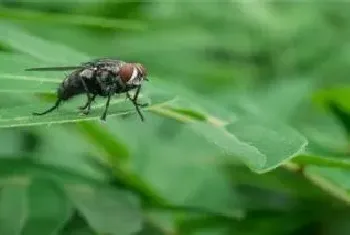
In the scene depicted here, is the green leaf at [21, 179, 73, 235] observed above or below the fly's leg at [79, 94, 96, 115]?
below

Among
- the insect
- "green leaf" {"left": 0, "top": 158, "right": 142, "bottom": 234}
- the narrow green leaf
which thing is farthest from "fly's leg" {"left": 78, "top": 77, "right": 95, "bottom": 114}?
the narrow green leaf

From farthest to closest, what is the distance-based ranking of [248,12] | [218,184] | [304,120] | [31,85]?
[248,12], [304,120], [218,184], [31,85]

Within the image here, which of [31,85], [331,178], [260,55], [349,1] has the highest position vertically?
[31,85]

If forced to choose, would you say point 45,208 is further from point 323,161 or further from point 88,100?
point 323,161

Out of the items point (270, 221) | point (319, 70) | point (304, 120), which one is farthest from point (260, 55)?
point (270, 221)

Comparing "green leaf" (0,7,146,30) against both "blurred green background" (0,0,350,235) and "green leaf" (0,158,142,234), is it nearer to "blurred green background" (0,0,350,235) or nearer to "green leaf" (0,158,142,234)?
"blurred green background" (0,0,350,235)

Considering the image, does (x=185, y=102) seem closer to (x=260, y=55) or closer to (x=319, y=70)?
(x=319, y=70)

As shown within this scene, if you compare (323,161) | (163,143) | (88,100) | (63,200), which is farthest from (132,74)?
(163,143)
